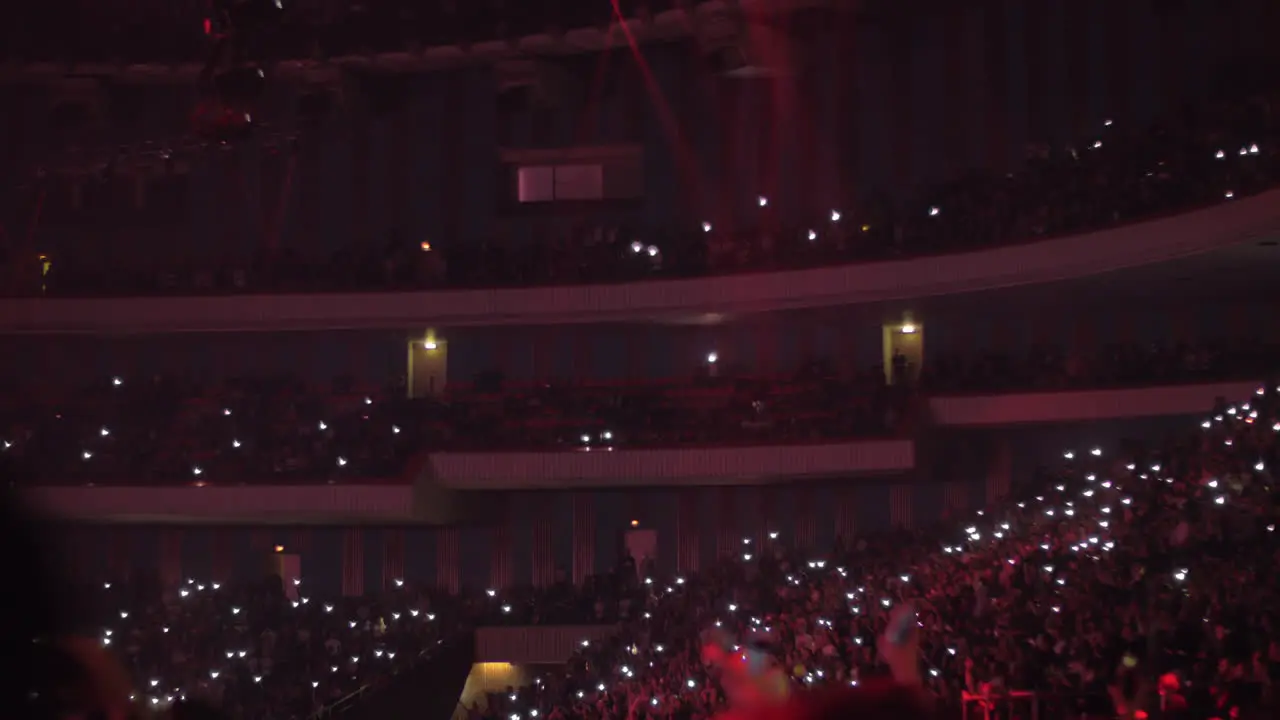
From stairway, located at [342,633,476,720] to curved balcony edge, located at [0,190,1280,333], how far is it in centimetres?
443

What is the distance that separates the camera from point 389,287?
20.4 m

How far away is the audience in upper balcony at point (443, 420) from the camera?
18.3 metres

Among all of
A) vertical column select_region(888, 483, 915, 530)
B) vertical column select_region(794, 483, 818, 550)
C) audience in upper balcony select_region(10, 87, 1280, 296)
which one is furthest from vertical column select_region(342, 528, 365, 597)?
vertical column select_region(888, 483, 915, 530)

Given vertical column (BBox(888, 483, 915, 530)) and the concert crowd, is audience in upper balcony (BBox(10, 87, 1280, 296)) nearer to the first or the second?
the concert crowd

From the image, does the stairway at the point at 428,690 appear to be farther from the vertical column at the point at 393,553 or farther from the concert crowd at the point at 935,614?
the vertical column at the point at 393,553

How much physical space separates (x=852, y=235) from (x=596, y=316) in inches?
140

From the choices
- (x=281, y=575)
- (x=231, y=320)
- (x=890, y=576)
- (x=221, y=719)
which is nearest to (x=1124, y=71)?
(x=890, y=576)

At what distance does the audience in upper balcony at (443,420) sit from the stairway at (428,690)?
2.42 meters

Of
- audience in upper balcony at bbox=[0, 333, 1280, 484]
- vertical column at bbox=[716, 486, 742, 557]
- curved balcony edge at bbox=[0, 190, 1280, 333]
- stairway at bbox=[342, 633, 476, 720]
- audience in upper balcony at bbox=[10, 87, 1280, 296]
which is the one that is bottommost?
stairway at bbox=[342, 633, 476, 720]

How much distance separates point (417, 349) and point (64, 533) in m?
20.1

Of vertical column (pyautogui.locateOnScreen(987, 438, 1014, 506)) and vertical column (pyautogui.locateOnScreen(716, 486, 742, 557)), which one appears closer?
vertical column (pyautogui.locateOnScreen(987, 438, 1014, 506))

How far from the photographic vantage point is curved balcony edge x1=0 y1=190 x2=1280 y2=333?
16.5 meters

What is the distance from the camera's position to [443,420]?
767 inches

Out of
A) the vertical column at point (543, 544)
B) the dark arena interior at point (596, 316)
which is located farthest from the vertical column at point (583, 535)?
the vertical column at point (543, 544)
